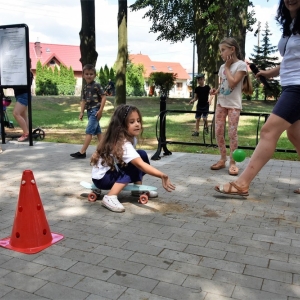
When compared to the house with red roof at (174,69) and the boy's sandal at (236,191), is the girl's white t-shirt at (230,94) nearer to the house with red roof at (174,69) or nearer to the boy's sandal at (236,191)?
the boy's sandal at (236,191)

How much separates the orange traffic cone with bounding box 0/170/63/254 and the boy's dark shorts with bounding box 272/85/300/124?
8.00ft

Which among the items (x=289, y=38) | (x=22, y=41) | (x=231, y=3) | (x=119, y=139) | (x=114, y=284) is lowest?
(x=114, y=284)

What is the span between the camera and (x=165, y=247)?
308cm

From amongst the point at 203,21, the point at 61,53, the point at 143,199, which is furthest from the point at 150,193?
the point at 61,53

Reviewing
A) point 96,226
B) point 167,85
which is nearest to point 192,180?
point 96,226

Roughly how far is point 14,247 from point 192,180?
2815mm

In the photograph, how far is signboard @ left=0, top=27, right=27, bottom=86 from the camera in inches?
314

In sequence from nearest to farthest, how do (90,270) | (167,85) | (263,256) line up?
(90,270) < (263,256) < (167,85)

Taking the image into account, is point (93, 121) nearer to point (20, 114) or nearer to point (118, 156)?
point (20, 114)

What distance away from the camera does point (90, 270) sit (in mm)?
2676

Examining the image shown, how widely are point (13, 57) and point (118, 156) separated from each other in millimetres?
5321

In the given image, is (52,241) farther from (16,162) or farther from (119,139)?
(16,162)

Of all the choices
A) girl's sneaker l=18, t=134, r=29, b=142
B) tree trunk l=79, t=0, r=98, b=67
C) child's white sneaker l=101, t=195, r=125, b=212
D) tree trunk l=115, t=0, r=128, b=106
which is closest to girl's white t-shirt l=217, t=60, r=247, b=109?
child's white sneaker l=101, t=195, r=125, b=212

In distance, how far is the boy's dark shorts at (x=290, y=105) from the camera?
3.76 meters
